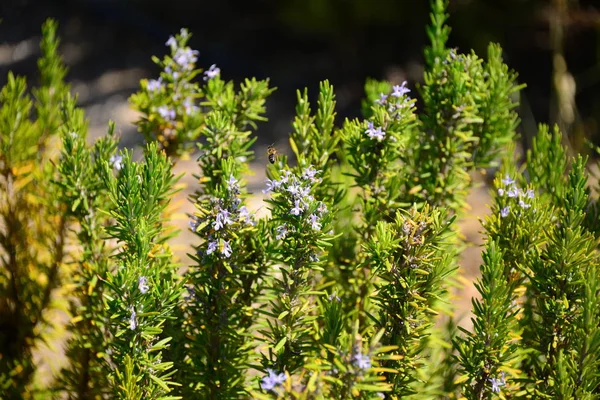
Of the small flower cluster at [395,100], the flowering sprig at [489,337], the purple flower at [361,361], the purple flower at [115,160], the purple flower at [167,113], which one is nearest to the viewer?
the purple flower at [361,361]

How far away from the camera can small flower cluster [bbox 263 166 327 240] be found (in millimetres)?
963

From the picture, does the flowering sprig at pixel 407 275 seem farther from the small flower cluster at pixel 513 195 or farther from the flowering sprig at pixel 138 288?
the flowering sprig at pixel 138 288

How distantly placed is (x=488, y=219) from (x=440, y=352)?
1.51ft

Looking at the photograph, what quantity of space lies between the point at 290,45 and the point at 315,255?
455 cm

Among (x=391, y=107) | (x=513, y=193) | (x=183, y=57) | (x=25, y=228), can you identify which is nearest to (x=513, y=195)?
(x=513, y=193)

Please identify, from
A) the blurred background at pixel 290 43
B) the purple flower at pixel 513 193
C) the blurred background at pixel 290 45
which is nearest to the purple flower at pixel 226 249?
the purple flower at pixel 513 193

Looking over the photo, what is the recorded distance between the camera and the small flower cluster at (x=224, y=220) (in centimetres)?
100

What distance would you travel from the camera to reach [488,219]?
112 centimetres

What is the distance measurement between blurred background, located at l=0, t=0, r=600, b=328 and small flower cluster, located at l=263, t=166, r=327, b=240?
8.67 ft

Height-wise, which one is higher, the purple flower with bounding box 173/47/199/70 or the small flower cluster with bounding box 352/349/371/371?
the purple flower with bounding box 173/47/199/70

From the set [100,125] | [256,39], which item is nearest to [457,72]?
[100,125]

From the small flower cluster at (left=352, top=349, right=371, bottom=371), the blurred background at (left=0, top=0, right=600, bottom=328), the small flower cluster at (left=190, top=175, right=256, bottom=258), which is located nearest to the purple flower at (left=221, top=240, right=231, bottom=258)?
the small flower cluster at (left=190, top=175, right=256, bottom=258)

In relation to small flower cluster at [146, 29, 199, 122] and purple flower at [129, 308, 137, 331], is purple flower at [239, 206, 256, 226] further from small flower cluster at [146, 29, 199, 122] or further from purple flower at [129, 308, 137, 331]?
small flower cluster at [146, 29, 199, 122]

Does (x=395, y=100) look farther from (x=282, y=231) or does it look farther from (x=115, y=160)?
(x=115, y=160)
